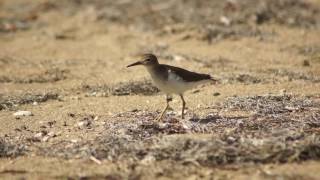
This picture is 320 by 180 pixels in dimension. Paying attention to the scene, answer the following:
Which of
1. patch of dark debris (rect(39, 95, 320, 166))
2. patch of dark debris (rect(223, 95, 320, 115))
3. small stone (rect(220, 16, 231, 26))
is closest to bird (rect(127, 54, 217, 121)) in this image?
patch of dark debris (rect(39, 95, 320, 166))

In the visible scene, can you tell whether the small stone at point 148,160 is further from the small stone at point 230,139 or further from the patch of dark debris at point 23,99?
the patch of dark debris at point 23,99

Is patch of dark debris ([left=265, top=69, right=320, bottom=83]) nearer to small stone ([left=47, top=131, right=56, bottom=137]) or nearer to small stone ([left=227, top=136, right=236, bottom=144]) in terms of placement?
small stone ([left=227, top=136, right=236, bottom=144])

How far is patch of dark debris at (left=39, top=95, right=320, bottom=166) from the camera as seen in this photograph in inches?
261

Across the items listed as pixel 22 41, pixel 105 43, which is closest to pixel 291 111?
pixel 105 43

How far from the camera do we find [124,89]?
10102mm

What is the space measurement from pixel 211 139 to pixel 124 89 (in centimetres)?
337

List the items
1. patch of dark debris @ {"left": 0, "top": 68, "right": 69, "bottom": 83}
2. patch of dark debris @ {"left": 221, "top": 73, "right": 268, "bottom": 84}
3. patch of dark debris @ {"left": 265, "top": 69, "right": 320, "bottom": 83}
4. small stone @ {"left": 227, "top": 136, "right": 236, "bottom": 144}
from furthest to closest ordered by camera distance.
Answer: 1. patch of dark debris @ {"left": 0, "top": 68, "right": 69, "bottom": 83}
2. patch of dark debris @ {"left": 265, "top": 69, "right": 320, "bottom": 83}
3. patch of dark debris @ {"left": 221, "top": 73, "right": 268, "bottom": 84}
4. small stone @ {"left": 227, "top": 136, "right": 236, "bottom": 144}

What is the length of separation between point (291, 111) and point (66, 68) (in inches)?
191

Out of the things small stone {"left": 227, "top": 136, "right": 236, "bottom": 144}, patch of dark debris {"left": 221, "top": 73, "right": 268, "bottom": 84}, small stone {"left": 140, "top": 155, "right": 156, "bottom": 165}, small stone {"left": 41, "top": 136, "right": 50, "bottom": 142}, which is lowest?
small stone {"left": 140, "top": 155, "right": 156, "bottom": 165}

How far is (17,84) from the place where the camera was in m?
11.0

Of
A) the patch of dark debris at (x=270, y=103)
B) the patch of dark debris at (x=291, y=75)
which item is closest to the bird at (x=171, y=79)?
the patch of dark debris at (x=270, y=103)

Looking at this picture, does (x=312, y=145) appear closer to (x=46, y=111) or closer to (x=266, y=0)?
(x=46, y=111)

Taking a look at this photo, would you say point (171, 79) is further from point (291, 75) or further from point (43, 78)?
point (43, 78)

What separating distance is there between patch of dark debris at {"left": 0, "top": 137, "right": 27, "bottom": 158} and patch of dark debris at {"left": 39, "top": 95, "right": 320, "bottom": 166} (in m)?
0.23
